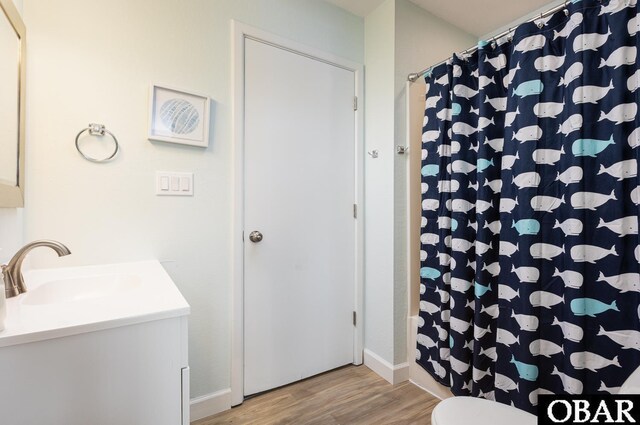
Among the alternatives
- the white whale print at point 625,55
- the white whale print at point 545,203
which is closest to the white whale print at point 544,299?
the white whale print at point 545,203

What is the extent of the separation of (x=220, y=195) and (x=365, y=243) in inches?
41.0

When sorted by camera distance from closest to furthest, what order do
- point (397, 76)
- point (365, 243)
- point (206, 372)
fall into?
point (206, 372)
point (397, 76)
point (365, 243)

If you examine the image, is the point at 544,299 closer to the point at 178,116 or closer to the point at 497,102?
Answer: the point at 497,102

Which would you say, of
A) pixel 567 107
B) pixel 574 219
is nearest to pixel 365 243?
pixel 574 219

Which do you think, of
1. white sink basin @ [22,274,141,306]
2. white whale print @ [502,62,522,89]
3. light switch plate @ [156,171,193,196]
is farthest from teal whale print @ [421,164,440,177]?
white sink basin @ [22,274,141,306]

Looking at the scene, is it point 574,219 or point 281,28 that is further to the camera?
point 281,28

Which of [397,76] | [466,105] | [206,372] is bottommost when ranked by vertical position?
[206,372]

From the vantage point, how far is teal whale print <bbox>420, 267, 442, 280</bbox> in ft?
5.65

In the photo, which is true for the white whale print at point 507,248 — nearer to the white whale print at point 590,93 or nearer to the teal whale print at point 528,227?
the teal whale print at point 528,227

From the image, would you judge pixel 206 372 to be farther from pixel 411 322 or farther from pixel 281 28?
pixel 281 28

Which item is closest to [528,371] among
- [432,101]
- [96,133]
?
[432,101]

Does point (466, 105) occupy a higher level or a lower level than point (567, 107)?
higher

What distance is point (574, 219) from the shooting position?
44.3 inches

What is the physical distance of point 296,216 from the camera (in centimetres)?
181
